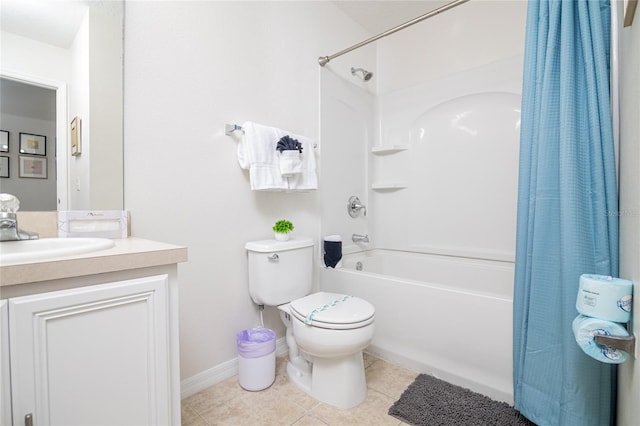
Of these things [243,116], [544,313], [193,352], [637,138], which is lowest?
[193,352]

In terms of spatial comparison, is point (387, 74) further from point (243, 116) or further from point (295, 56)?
point (243, 116)

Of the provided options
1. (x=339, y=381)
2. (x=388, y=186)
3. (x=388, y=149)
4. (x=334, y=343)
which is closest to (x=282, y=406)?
(x=339, y=381)

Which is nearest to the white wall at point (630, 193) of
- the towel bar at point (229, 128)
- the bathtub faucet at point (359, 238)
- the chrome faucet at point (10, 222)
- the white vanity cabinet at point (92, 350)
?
the white vanity cabinet at point (92, 350)

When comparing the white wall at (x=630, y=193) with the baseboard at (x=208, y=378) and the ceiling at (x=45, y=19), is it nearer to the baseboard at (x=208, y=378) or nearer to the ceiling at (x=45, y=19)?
the baseboard at (x=208, y=378)

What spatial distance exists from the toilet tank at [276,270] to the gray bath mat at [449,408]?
759mm

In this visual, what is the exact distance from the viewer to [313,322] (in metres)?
1.37

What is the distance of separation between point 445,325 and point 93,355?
1.47m

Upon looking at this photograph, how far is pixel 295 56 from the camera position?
2035mm

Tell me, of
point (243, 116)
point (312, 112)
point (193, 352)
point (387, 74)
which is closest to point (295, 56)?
point (312, 112)

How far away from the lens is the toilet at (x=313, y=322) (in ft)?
4.42

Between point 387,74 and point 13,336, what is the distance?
291cm

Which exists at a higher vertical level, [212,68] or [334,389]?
[212,68]

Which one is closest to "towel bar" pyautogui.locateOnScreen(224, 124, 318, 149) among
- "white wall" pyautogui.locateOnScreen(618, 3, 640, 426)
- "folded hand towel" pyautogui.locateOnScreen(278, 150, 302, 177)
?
"folded hand towel" pyautogui.locateOnScreen(278, 150, 302, 177)

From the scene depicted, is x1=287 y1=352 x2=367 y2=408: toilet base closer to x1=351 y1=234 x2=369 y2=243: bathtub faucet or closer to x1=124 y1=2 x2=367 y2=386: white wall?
x1=124 y1=2 x2=367 y2=386: white wall
